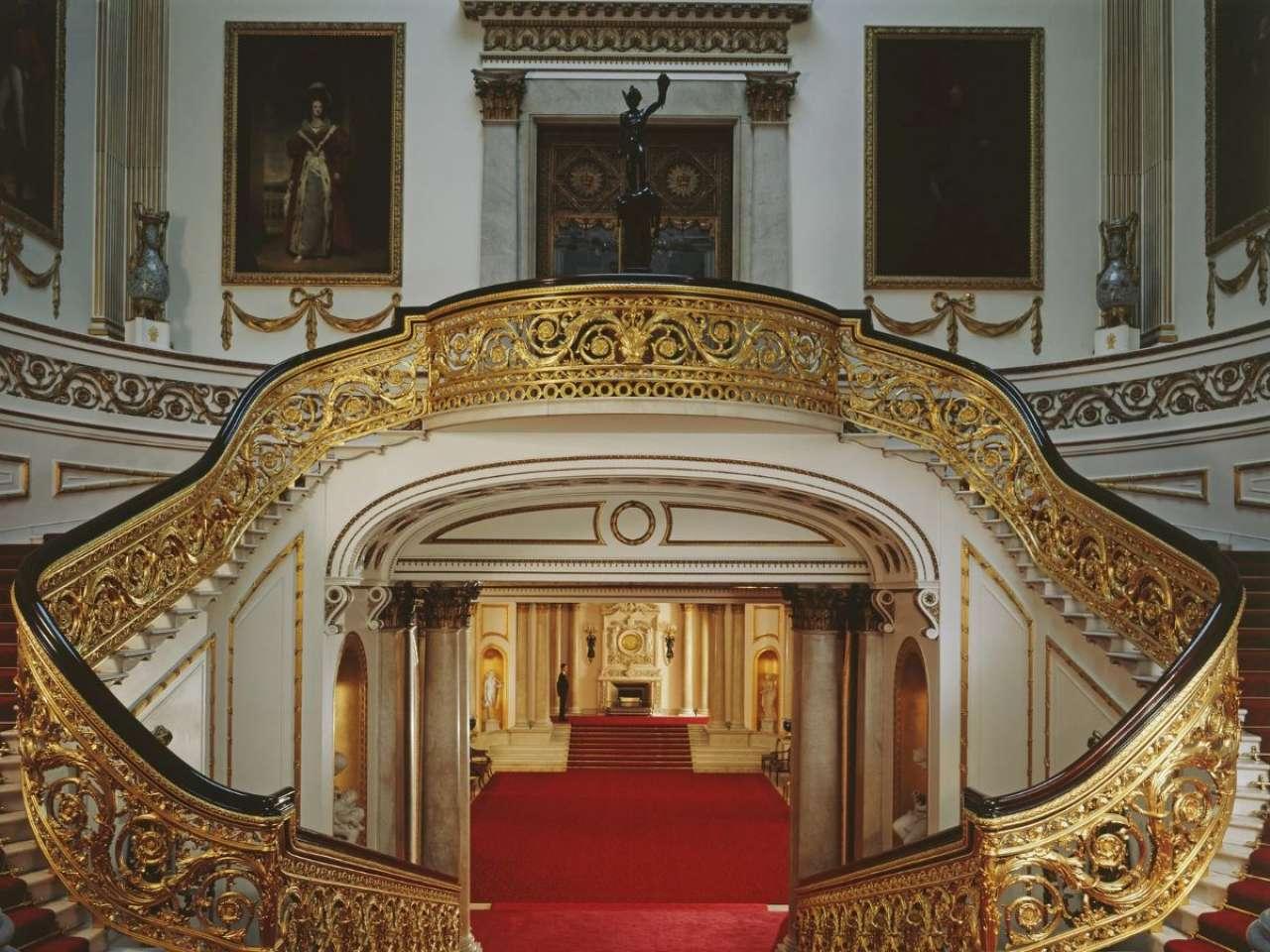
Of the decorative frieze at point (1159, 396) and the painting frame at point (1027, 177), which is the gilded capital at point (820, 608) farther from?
the painting frame at point (1027, 177)

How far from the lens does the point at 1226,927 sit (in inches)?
150

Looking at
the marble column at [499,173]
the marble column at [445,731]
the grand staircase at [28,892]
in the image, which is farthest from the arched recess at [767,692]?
the grand staircase at [28,892]

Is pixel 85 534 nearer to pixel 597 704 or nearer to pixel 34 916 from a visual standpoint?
pixel 34 916

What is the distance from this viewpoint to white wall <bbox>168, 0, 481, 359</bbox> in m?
10.9

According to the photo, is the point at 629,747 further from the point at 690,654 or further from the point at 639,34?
the point at 639,34

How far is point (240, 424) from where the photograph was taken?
655cm

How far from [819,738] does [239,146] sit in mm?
7968

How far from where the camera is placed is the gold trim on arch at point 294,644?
23.5ft

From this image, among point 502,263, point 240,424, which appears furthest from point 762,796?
point 240,424

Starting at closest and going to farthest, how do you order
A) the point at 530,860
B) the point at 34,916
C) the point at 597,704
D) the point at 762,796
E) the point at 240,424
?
the point at 34,916 < the point at 240,424 < the point at 530,860 < the point at 762,796 < the point at 597,704

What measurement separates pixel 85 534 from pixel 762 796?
14.1 metres

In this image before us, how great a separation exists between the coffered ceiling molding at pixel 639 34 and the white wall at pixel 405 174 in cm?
37

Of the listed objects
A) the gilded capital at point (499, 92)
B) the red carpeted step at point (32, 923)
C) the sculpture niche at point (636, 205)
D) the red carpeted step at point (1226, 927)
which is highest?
the gilded capital at point (499, 92)

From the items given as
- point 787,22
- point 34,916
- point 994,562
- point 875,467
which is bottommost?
point 34,916
